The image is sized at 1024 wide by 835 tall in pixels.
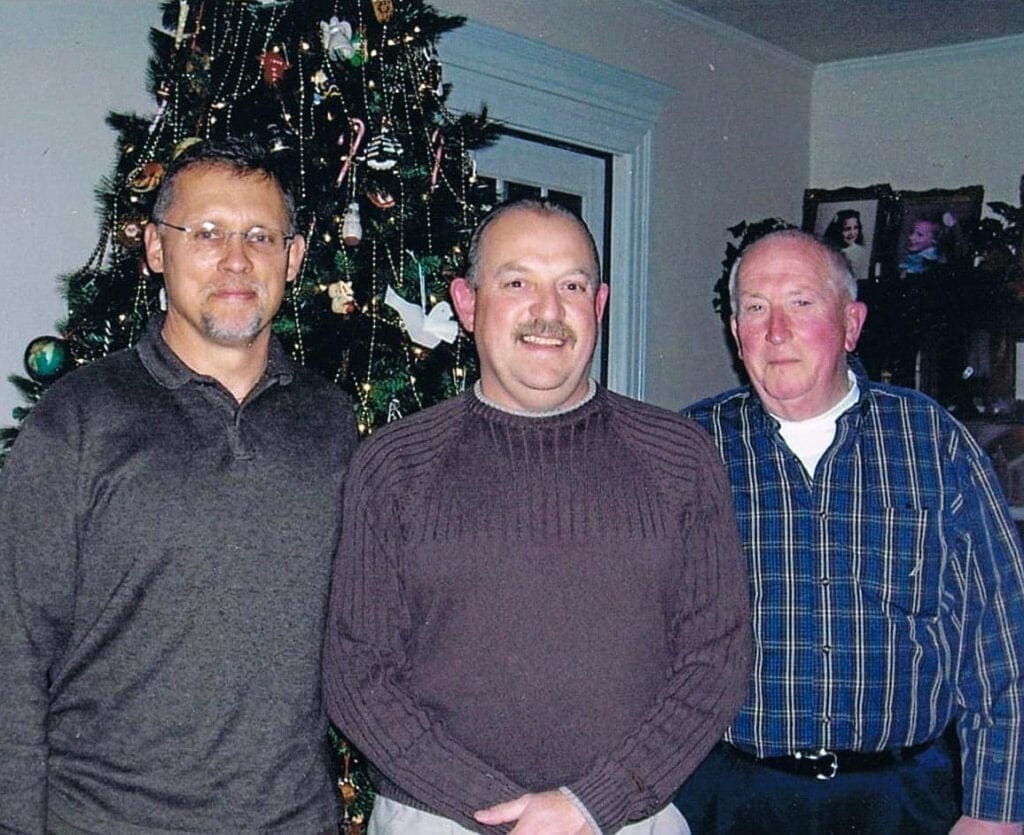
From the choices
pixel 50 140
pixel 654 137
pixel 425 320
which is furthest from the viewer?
pixel 654 137

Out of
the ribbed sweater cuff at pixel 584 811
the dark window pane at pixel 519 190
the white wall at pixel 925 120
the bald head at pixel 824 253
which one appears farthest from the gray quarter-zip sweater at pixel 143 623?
the white wall at pixel 925 120

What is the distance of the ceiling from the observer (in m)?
4.52

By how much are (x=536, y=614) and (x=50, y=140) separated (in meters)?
1.90

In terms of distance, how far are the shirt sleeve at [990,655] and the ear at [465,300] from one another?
3.23 feet

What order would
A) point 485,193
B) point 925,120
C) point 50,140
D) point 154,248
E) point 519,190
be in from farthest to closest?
point 925,120
point 519,190
point 50,140
point 485,193
point 154,248

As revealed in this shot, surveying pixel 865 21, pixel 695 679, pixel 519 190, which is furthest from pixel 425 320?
pixel 865 21

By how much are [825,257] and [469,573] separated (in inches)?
39.3

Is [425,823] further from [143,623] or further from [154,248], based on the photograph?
[154,248]

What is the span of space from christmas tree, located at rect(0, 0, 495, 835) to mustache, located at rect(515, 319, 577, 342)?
1.92 feet

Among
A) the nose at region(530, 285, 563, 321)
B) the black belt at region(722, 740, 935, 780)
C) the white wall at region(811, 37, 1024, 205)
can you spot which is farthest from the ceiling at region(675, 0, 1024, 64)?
the black belt at region(722, 740, 935, 780)

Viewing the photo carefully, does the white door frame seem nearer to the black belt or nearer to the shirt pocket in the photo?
the shirt pocket

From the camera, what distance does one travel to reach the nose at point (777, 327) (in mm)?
2098

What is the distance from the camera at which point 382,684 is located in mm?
1710

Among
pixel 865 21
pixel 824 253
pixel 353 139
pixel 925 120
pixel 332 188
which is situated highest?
pixel 865 21
